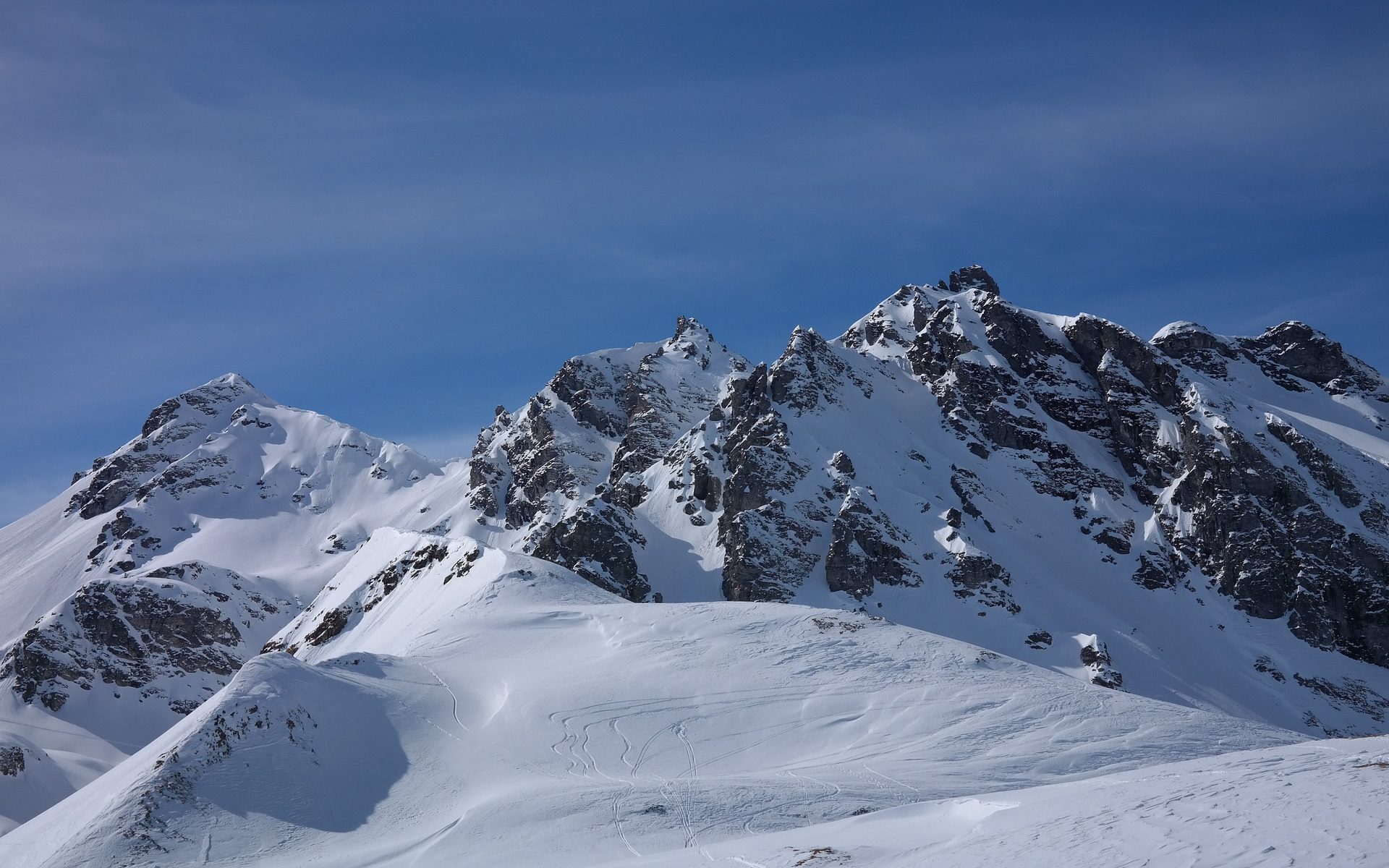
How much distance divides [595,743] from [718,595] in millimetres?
64727

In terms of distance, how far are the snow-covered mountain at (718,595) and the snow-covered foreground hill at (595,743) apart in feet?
0.69

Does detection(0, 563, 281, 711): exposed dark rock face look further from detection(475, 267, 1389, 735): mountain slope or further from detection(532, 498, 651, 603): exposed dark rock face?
detection(475, 267, 1389, 735): mountain slope

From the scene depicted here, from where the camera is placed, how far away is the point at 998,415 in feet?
436

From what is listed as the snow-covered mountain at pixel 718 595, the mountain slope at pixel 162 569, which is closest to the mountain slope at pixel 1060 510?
the snow-covered mountain at pixel 718 595

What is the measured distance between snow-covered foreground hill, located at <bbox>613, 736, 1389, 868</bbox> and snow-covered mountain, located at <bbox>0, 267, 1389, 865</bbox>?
20.1ft

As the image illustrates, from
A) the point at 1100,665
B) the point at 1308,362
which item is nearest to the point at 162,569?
the point at 1100,665

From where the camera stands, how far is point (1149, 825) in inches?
770

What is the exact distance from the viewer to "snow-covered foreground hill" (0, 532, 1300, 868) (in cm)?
3316

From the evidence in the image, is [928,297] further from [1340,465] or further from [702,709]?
[702,709]

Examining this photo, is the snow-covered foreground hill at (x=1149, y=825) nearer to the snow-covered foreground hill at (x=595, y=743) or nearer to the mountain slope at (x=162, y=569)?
the snow-covered foreground hill at (x=595, y=743)

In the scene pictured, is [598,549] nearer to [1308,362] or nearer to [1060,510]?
[1060,510]

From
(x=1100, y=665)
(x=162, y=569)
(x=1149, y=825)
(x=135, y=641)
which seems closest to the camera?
(x=1149, y=825)

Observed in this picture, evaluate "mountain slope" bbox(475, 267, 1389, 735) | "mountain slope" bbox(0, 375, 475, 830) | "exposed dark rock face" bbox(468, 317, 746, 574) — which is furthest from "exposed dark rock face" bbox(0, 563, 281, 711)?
"mountain slope" bbox(475, 267, 1389, 735)

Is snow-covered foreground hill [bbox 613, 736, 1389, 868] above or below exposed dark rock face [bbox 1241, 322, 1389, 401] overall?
below
